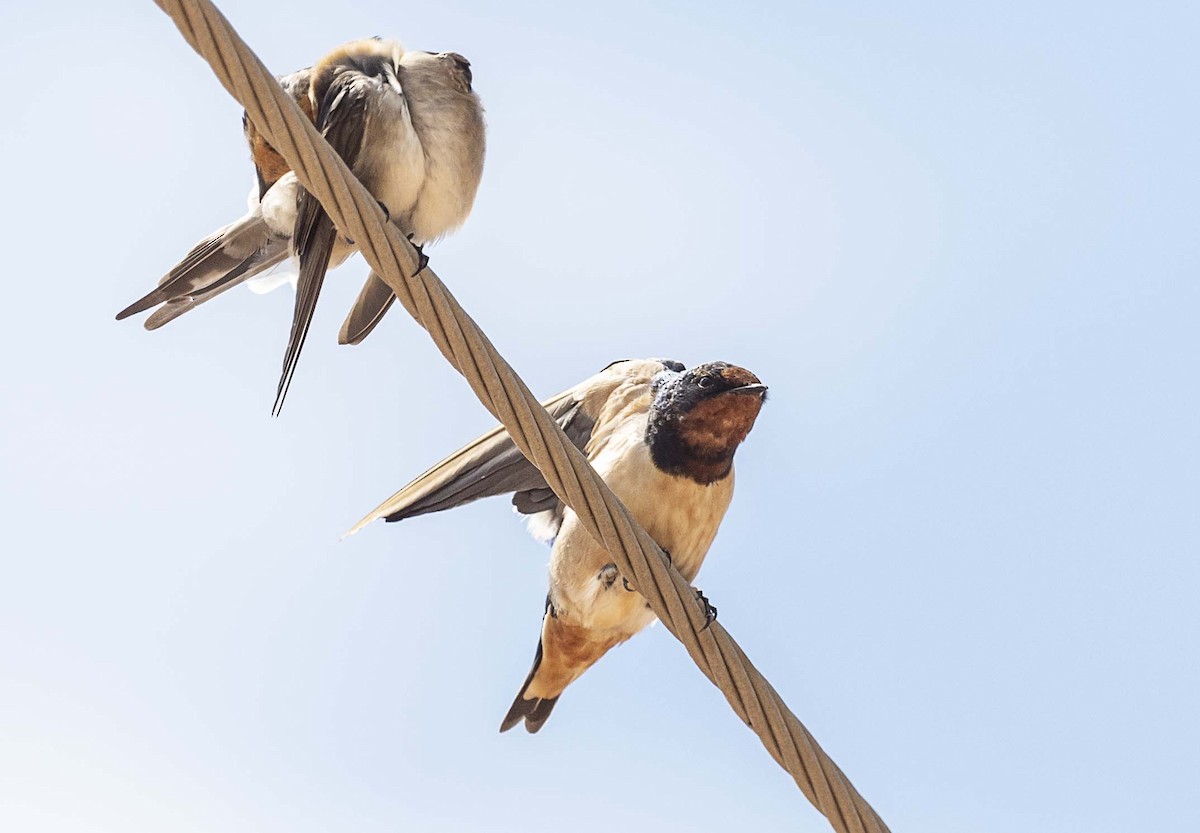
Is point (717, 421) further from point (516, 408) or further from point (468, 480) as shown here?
point (516, 408)

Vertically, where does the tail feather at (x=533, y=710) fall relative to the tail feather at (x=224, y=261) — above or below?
below

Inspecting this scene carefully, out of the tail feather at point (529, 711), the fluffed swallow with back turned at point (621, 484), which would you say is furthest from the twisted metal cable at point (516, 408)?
the tail feather at point (529, 711)

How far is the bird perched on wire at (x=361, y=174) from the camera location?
4461mm

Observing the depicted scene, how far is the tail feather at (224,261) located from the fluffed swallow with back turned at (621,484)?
87 cm

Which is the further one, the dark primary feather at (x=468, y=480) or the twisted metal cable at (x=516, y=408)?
the dark primary feather at (x=468, y=480)

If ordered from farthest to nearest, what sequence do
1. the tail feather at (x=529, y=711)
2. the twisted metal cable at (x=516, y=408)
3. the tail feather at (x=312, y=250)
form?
1. the tail feather at (x=529, y=711)
2. the tail feather at (x=312, y=250)
3. the twisted metal cable at (x=516, y=408)

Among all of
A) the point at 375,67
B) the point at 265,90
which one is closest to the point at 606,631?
the point at 375,67

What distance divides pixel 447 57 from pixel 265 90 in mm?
1903

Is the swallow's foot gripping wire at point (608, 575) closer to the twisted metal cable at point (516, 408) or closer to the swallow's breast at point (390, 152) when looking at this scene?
the twisted metal cable at point (516, 408)

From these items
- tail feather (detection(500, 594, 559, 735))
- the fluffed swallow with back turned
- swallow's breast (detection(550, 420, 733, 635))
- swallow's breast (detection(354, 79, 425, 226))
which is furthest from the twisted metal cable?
tail feather (detection(500, 594, 559, 735))

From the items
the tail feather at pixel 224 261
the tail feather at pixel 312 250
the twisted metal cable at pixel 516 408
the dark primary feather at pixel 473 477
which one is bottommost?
the twisted metal cable at pixel 516 408

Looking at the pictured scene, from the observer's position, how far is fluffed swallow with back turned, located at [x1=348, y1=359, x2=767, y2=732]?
4.54 metres

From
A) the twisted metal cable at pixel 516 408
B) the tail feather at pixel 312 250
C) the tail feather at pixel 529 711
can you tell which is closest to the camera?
the twisted metal cable at pixel 516 408

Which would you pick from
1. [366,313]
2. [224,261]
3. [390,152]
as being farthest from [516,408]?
[224,261]
